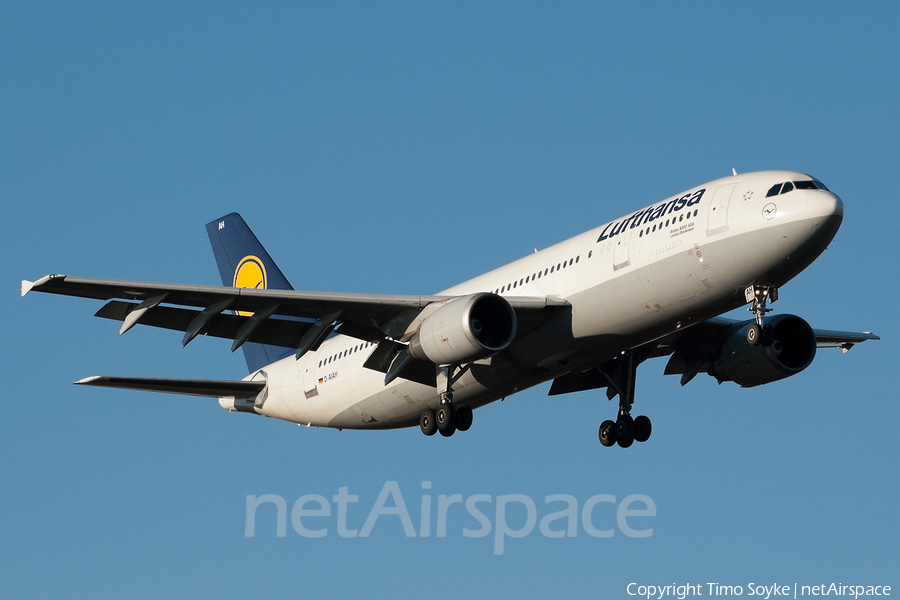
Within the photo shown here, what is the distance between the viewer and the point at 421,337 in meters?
30.2

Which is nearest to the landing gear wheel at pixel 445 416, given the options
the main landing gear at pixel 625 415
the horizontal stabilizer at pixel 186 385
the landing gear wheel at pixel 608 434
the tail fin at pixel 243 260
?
the main landing gear at pixel 625 415

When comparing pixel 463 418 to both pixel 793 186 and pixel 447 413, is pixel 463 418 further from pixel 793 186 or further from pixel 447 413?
pixel 793 186

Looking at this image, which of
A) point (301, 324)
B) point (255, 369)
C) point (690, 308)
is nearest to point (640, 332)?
point (690, 308)

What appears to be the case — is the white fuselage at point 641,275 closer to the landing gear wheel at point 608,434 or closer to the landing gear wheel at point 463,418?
the landing gear wheel at point 463,418

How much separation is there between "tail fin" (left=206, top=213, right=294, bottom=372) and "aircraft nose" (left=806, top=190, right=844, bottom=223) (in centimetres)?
2006

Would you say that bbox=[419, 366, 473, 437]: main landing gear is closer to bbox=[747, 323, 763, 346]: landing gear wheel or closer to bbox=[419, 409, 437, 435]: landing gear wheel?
bbox=[419, 409, 437, 435]: landing gear wheel

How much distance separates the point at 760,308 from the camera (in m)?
27.7

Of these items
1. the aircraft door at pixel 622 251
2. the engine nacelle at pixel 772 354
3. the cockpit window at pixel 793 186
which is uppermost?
the cockpit window at pixel 793 186

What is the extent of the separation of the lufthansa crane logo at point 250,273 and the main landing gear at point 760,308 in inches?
759

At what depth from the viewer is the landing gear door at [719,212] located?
27.4m

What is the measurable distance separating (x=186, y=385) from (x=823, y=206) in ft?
60.6

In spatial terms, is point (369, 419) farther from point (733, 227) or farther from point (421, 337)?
point (733, 227)

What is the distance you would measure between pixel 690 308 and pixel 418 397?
840cm

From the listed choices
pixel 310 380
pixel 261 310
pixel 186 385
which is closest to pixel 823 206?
pixel 261 310
